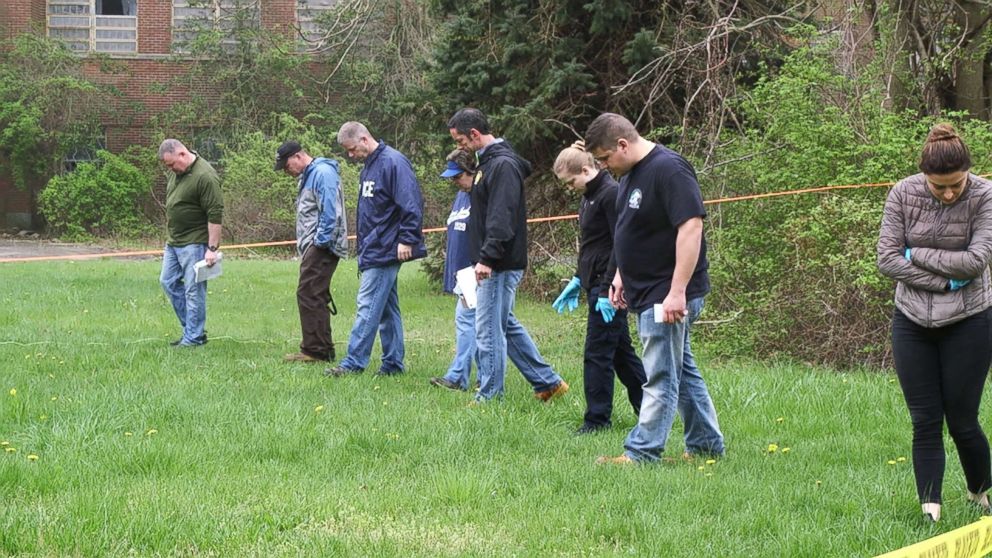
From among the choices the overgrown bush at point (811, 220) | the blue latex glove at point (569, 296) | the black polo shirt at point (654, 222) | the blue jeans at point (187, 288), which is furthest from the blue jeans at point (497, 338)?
the blue jeans at point (187, 288)

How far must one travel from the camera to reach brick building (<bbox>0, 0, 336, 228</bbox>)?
32344 millimetres

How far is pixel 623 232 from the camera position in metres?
5.95

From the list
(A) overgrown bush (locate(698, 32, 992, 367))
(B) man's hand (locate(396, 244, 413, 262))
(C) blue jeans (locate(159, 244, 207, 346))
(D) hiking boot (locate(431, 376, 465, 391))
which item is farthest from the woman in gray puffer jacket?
(C) blue jeans (locate(159, 244, 207, 346))

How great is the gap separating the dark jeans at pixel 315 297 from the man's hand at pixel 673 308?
4920mm

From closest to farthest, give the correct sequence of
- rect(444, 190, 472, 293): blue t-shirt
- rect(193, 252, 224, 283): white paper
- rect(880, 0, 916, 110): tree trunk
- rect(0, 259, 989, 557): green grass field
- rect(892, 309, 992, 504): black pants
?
rect(0, 259, 989, 557): green grass field
rect(892, 309, 992, 504): black pants
rect(444, 190, 472, 293): blue t-shirt
rect(193, 252, 224, 283): white paper
rect(880, 0, 916, 110): tree trunk

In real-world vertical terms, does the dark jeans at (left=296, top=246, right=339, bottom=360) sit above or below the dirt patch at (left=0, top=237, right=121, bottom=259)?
above

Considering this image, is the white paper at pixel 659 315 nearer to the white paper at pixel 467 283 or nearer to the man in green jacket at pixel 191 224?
the white paper at pixel 467 283

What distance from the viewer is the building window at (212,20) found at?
32219 mm

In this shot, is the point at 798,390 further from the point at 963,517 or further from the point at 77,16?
the point at 77,16

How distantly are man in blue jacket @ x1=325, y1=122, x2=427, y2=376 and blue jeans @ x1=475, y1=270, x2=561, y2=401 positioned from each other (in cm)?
139

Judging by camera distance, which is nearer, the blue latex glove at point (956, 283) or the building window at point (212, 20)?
the blue latex glove at point (956, 283)

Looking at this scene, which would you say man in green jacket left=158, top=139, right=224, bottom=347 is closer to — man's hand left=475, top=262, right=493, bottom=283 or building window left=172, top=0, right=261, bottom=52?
man's hand left=475, top=262, right=493, bottom=283

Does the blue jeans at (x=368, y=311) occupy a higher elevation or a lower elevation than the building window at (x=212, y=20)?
lower

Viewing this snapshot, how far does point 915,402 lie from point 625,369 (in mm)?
2354
